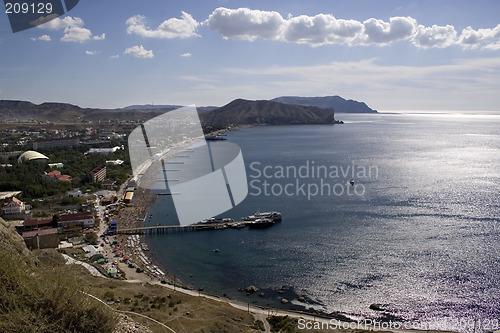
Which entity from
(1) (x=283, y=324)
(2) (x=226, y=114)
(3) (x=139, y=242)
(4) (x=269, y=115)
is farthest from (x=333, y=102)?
(1) (x=283, y=324)

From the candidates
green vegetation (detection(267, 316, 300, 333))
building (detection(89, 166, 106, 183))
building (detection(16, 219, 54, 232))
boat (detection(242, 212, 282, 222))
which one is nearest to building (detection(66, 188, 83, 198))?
building (detection(89, 166, 106, 183))

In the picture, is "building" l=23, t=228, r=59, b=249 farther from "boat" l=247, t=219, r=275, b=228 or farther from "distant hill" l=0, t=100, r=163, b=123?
"distant hill" l=0, t=100, r=163, b=123

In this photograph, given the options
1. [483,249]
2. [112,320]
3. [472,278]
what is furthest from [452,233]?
[112,320]

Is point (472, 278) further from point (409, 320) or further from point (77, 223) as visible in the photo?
point (77, 223)

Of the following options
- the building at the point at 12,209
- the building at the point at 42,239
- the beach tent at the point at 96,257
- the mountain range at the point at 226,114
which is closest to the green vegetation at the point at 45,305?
the beach tent at the point at 96,257

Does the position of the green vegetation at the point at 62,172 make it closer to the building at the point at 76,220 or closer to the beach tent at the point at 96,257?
the building at the point at 76,220

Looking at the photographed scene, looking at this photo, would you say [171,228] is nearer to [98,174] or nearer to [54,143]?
[98,174]
